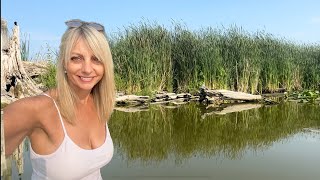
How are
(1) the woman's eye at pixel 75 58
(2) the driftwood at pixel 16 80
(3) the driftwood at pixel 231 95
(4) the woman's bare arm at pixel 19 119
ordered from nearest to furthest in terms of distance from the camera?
(4) the woman's bare arm at pixel 19 119 < (1) the woman's eye at pixel 75 58 < (2) the driftwood at pixel 16 80 < (3) the driftwood at pixel 231 95

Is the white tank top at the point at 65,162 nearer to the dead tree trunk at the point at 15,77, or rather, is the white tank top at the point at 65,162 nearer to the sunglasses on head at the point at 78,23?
the sunglasses on head at the point at 78,23

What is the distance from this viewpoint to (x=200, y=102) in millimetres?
12984

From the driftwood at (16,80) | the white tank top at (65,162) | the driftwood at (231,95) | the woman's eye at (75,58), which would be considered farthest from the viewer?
the driftwood at (231,95)

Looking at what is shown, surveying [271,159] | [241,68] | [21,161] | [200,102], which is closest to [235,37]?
[241,68]

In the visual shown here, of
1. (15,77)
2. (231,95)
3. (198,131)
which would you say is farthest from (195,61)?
(15,77)

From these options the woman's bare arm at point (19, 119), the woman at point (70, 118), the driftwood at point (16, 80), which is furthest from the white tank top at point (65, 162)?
the driftwood at point (16, 80)

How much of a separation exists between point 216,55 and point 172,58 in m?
1.57

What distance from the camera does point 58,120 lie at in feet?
5.61

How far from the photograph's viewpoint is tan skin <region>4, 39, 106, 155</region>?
157cm

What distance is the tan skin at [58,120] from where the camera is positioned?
5.15 feet

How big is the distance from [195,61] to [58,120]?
13.1 m

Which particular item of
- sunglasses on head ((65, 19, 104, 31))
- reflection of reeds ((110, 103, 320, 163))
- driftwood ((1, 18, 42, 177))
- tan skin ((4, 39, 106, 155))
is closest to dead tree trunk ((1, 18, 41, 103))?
driftwood ((1, 18, 42, 177))

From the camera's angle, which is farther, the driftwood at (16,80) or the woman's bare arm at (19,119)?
the driftwood at (16,80)

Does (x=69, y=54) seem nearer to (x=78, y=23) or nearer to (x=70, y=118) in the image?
(x=78, y=23)
